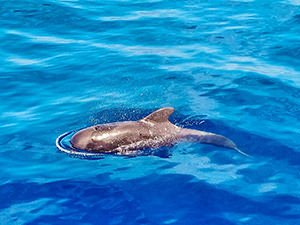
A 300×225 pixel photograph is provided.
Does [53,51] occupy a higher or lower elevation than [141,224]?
higher

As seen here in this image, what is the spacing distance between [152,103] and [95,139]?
8.36 feet

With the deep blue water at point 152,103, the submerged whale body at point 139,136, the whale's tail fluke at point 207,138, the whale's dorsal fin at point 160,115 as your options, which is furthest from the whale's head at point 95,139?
the whale's tail fluke at point 207,138

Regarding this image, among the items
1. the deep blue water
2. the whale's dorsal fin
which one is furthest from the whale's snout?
the whale's dorsal fin

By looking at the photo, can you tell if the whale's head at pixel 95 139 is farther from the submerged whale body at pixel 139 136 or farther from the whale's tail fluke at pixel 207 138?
the whale's tail fluke at pixel 207 138

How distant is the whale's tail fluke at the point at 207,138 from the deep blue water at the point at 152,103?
0.60 ft

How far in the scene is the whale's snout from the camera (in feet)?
27.0

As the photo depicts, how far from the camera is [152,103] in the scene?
1041 cm

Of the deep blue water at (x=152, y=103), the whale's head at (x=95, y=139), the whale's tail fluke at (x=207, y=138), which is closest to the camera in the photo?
the deep blue water at (x=152, y=103)

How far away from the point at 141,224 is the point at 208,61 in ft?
26.4

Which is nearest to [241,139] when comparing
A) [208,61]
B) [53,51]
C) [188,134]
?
[188,134]

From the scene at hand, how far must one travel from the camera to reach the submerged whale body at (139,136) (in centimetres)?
820

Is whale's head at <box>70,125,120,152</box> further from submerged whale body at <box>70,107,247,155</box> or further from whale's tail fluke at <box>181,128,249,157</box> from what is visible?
whale's tail fluke at <box>181,128,249,157</box>

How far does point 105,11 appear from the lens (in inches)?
738

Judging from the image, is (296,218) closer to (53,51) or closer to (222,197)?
(222,197)
